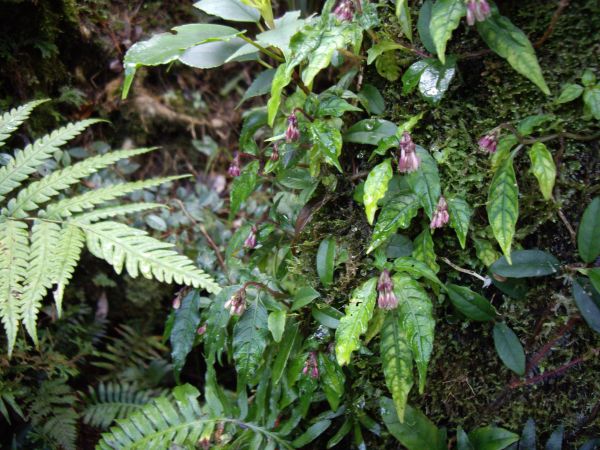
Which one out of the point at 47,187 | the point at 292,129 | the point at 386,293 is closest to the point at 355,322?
the point at 386,293

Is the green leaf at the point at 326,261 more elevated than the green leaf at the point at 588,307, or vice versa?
the green leaf at the point at 326,261

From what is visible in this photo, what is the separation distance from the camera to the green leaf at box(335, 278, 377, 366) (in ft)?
4.75

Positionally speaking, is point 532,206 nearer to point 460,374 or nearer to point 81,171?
point 460,374

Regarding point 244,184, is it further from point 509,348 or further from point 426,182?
point 509,348

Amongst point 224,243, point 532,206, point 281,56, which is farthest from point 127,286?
point 532,206

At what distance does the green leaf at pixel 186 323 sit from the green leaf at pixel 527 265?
120 centimetres

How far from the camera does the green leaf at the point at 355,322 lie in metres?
1.45

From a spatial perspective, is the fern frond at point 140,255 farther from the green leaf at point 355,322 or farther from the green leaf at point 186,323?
the green leaf at point 355,322

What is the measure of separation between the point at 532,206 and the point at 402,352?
0.68m

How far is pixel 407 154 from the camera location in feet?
4.91

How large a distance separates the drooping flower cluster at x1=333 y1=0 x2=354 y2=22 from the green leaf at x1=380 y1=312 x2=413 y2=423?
40.8 inches

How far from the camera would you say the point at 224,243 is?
8.44ft

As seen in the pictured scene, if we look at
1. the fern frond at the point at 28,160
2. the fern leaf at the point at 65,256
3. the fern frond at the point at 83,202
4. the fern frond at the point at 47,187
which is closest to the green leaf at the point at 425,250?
the fern frond at the point at 83,202

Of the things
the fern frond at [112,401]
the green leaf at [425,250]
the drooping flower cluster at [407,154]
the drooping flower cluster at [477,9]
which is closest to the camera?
the drooping flower cluster at [477,9]
